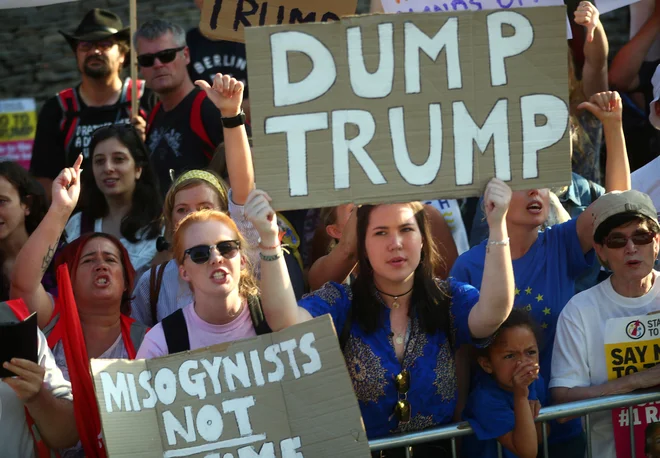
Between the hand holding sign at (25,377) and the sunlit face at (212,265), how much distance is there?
657 millimetres

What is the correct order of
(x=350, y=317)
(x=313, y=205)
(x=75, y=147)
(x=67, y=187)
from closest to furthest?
(x=313, y=205)
(x=350, y=317)
(x=67, y=187)
(x=75, y=147)

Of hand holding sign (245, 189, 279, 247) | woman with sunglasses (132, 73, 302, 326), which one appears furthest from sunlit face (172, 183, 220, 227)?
hand holding sign (245, 189, 279, 247)

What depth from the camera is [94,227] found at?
580 cm

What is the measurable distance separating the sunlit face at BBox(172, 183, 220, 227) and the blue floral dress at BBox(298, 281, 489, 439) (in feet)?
2.98

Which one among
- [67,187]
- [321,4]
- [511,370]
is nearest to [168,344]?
[67,187]

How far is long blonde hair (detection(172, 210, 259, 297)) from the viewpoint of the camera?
14.3 ft

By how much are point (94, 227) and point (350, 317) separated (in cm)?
197

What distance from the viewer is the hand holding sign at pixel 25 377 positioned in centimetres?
403

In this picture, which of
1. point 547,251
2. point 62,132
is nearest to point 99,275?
point 547,251

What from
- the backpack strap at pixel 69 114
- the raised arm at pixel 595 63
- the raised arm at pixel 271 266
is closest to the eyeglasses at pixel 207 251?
the raised arm at pixel 271 266

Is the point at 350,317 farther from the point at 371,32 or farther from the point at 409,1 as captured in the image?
the point at 409,1

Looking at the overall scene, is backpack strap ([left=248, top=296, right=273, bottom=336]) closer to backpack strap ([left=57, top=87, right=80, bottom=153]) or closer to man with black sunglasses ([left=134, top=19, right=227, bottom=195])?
man with black sunglasses ([left=134, top=19, right=227, bottom=195])

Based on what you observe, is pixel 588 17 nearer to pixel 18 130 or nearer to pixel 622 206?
pixel 622 206

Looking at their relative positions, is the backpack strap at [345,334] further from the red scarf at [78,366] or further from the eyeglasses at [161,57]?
the eyeglasses at [161,57]
